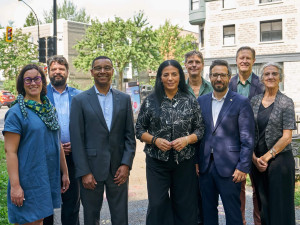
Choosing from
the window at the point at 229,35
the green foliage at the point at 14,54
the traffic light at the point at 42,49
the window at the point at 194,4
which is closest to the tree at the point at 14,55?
the green foliage at the point at 14,54

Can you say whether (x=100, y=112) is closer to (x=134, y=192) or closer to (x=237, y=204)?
(x=237, y=204)

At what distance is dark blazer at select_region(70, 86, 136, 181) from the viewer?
404cm

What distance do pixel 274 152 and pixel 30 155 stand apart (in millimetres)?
2724

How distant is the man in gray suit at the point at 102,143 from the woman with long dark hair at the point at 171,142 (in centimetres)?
27

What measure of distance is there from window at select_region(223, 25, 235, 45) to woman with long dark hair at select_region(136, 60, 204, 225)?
28157 mm

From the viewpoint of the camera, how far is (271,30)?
29.2 meters

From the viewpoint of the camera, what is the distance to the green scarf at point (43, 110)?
3638 mm

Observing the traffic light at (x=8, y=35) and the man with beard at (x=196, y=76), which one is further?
the traffic light at (x=8, y=35)

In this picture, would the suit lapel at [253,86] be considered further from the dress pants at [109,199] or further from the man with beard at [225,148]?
the dress pants at [109,199]

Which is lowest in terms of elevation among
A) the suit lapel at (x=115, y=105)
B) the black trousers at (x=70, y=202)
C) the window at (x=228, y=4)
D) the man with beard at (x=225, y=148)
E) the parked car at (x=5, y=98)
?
the black trousers at (x=70, y=202)

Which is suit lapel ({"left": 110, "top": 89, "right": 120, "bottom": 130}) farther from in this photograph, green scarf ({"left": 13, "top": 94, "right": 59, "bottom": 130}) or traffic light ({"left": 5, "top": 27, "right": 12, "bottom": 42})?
traffic light ({"left": 5, "top": 27, "right": 12, "bottom": 42})

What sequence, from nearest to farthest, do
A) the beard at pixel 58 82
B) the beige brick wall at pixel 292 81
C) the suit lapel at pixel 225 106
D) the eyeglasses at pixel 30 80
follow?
1. the eyeglasses at pixel 30 80
2. the suit lapel at pixel 225 106
3. the beard at pixel 58 82
4. the beige brick wall at pixel 292 81

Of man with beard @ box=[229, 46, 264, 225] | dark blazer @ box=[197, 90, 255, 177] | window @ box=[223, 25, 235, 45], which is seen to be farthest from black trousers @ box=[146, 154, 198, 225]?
window @ box=[223, 25, 235, 45]

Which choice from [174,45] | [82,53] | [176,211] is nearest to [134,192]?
[176,211]
